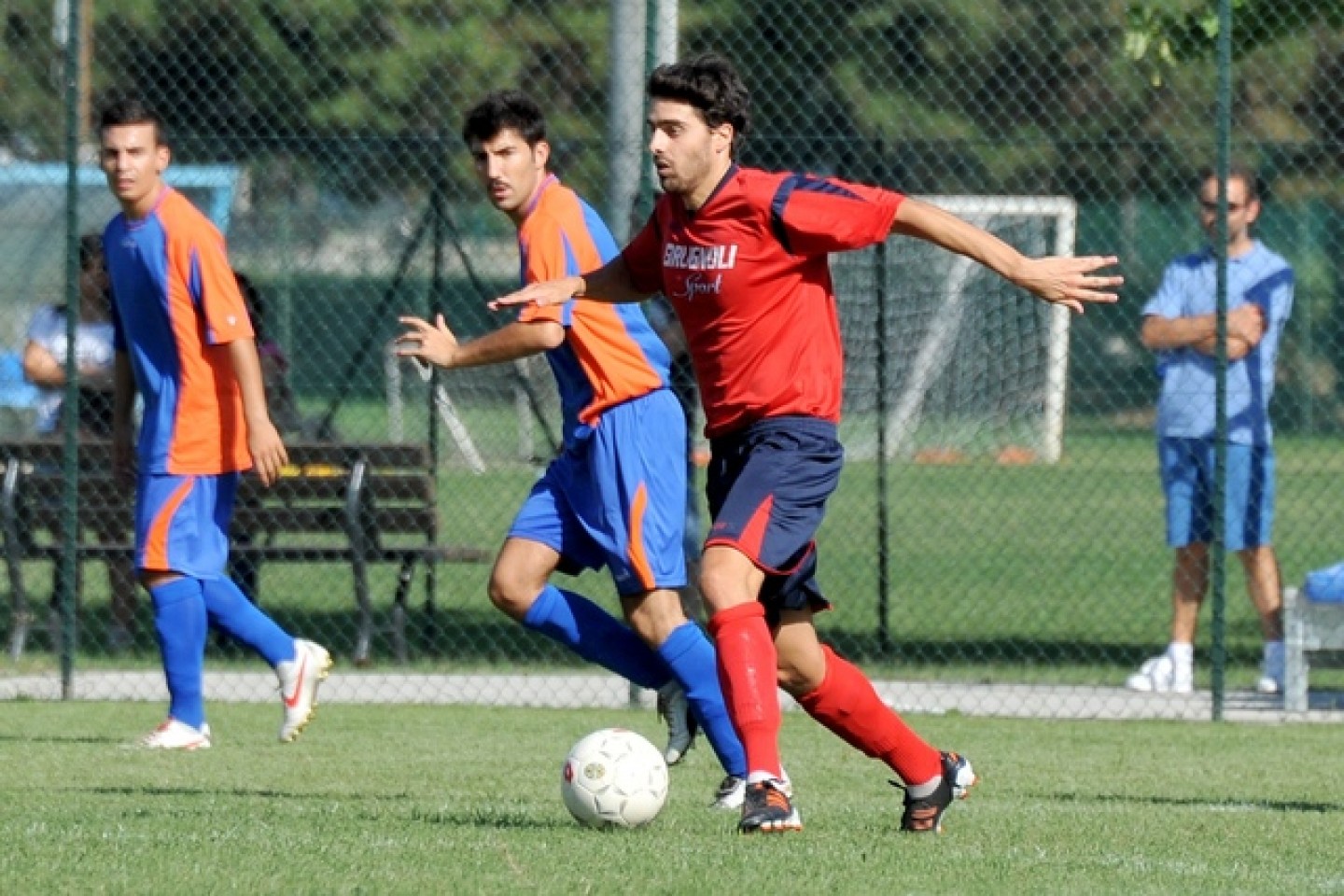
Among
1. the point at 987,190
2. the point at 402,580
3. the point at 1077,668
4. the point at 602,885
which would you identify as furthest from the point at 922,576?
the point at 987,190

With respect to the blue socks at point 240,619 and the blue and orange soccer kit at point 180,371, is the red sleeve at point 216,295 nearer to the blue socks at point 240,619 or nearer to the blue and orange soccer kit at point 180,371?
the blue and orange soccer kit at point 180,371

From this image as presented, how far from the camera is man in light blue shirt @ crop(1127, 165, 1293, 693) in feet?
35.6

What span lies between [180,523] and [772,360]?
297 cm

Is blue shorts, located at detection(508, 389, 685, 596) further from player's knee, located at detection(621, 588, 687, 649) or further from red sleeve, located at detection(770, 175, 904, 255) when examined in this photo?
red sleeve, located at detection(770, 175, 904, 255)

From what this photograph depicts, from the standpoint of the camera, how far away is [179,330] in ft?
27.4

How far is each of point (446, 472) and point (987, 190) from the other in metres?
16.7

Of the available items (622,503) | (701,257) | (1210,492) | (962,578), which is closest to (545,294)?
(701,257)

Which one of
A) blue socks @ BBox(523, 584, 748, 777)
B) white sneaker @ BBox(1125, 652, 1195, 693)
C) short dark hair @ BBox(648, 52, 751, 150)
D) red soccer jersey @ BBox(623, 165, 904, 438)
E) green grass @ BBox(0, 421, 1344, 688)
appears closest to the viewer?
red soccer jersey @ BBox(623, 165, 904, 438)

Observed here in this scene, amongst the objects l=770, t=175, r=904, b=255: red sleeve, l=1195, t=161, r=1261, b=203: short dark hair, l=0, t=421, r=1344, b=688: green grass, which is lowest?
l=0, t=421, r=1344, b=688: green grass

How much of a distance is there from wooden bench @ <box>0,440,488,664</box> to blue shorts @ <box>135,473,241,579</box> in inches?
120

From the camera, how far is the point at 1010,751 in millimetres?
9062

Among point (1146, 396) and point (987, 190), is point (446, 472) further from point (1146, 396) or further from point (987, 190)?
point (987, 190)

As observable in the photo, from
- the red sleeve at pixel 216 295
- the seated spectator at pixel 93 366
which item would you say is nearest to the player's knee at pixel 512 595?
the red sleeve at pixel 216 295

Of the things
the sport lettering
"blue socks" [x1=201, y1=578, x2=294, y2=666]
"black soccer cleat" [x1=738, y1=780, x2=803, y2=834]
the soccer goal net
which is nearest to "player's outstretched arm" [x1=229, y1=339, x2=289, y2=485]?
"blue socks" [x1=201, y1=578, x2=294, y2=666]
